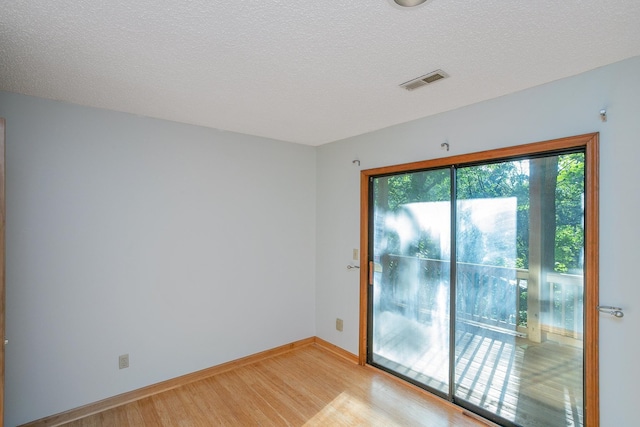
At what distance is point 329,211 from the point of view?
3.90 m

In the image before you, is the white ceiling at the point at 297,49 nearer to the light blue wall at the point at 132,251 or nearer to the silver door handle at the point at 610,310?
the light blue wall at the point at 132,251

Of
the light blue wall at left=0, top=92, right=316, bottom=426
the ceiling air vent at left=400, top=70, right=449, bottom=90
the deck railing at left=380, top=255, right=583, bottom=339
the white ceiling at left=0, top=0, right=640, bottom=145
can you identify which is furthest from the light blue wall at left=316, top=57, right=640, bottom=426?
the light blue wall at left=0, top=92, right=316, bottom=426

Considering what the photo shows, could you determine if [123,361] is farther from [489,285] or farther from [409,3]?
[409,3]

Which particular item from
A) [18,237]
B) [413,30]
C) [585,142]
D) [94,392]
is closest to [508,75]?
[585,142]

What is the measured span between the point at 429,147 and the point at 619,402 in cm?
211

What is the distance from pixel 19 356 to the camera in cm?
229

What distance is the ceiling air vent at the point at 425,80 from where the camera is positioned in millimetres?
1982

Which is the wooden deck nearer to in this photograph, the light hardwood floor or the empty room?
the empty room

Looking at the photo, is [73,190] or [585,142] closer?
[585,142]

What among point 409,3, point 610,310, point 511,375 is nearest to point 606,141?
point 610,310

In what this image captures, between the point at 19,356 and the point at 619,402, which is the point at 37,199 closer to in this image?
the point at 19,356

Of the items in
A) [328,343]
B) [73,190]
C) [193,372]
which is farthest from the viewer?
[328,343]

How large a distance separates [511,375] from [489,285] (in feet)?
2.23

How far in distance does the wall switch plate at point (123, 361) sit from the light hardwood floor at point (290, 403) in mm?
318
